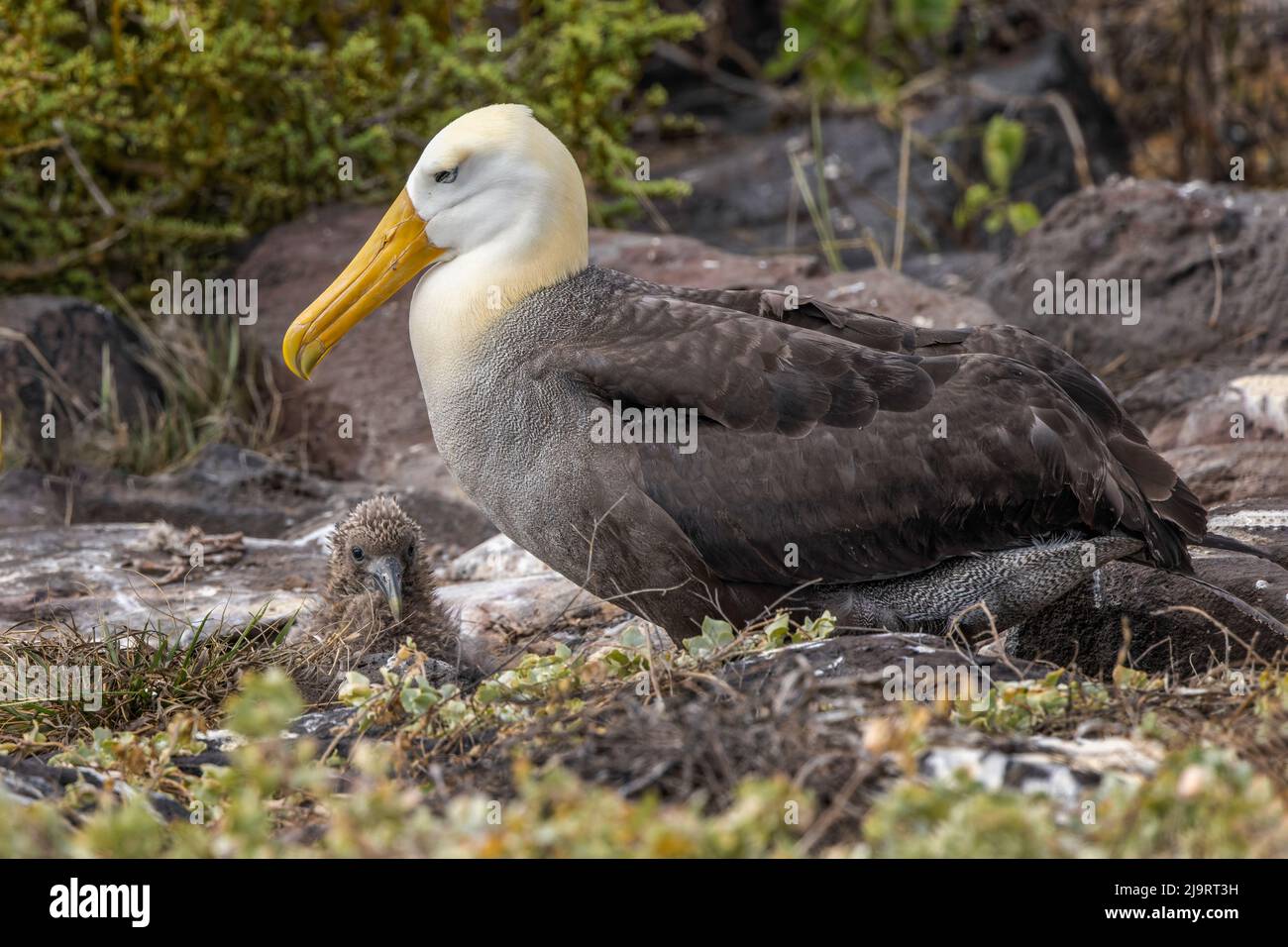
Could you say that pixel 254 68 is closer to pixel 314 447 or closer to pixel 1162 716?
pixel 314 447

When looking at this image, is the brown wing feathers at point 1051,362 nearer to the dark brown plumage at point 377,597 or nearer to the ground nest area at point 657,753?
the ground nest area at point 657,753

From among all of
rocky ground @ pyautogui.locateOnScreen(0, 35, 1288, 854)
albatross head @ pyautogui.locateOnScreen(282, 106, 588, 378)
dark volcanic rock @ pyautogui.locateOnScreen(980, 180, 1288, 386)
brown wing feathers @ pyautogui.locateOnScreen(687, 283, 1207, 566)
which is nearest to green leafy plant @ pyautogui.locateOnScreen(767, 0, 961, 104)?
rocky ground @ pyautogui.locateOnScreen(0, 35, 1288, 854)

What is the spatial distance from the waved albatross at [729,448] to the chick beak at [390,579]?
2.23ft

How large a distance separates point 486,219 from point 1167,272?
4.73 meters

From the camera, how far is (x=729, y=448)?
207 inches

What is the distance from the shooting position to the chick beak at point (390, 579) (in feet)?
19.5

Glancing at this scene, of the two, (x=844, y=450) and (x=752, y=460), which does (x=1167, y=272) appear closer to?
(x=844, y=450)

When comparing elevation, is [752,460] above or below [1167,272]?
below

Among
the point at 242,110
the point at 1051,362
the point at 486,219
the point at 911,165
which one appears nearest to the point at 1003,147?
the point at 911,165

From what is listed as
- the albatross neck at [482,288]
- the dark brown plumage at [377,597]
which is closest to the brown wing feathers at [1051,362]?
the albatross neck at [482,288]

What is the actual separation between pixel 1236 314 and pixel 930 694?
5233mm

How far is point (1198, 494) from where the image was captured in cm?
702

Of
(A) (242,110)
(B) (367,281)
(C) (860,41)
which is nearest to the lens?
Answer: (B) (367,281)

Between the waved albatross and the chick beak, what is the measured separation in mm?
681
